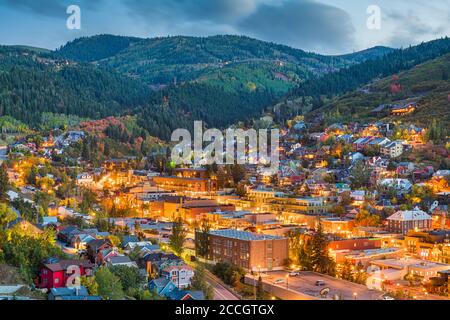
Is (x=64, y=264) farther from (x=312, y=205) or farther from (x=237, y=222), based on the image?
(x=312, y=205)

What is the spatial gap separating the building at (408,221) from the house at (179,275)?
9849 millimetres

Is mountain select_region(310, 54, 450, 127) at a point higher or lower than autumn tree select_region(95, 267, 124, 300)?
higher

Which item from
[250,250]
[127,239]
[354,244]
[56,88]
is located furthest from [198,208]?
[56,88]

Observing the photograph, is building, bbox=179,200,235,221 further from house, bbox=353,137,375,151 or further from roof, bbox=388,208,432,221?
house, bbox=353,137,375,151

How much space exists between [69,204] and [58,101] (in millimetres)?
40033

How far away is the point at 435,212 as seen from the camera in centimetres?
2406

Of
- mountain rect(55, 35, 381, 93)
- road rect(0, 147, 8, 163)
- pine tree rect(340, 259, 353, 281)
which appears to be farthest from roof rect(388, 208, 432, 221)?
mountain rect(55, 35, 381, 93)

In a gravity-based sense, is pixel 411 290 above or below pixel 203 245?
below

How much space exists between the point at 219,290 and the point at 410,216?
9.80 meters

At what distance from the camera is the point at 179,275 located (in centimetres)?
1448

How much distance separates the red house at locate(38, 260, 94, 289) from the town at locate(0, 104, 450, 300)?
27mm

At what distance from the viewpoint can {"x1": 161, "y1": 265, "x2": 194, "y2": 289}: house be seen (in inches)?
563

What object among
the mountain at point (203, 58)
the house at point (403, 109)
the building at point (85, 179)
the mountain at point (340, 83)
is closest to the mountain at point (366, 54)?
the mountain at point (203, 58)

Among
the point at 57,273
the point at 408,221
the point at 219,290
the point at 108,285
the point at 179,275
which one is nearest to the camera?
the point at 108,285
